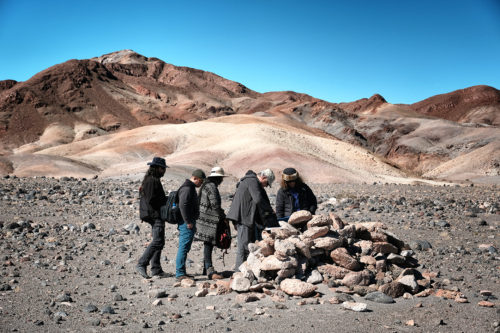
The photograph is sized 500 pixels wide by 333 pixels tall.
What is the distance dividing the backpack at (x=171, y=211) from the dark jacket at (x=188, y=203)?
13 cm

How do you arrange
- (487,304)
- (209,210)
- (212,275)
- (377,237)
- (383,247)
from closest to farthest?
1. (487,304)
2. (209,210)
3. (212,275)
4. (383,247)
5. (377,237)

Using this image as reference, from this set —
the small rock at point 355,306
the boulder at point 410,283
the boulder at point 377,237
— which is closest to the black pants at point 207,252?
the small rock at point 355,306

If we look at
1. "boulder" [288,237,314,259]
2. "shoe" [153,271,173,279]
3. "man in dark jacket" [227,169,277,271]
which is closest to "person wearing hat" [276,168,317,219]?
"man in dark jacket" [227,169,277,271]

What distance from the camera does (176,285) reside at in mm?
6477

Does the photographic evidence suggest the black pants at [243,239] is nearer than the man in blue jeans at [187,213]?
No

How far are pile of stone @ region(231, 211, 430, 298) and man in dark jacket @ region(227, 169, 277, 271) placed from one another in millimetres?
189

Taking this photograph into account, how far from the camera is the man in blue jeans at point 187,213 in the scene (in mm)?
6426

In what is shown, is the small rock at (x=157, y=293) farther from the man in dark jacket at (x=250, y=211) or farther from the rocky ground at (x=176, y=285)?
the man in dark jacket at (x=250, y=211)

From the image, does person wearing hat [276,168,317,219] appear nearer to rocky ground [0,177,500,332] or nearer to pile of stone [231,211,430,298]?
pile of stone [231,211,430,298]

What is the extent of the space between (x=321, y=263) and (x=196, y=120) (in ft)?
343

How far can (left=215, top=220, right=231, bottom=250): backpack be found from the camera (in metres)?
6.79

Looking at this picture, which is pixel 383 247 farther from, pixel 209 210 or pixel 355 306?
pixel 209 210

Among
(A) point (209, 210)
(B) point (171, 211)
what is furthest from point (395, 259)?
(B) point (171, 211)

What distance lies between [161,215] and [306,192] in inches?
98.3
